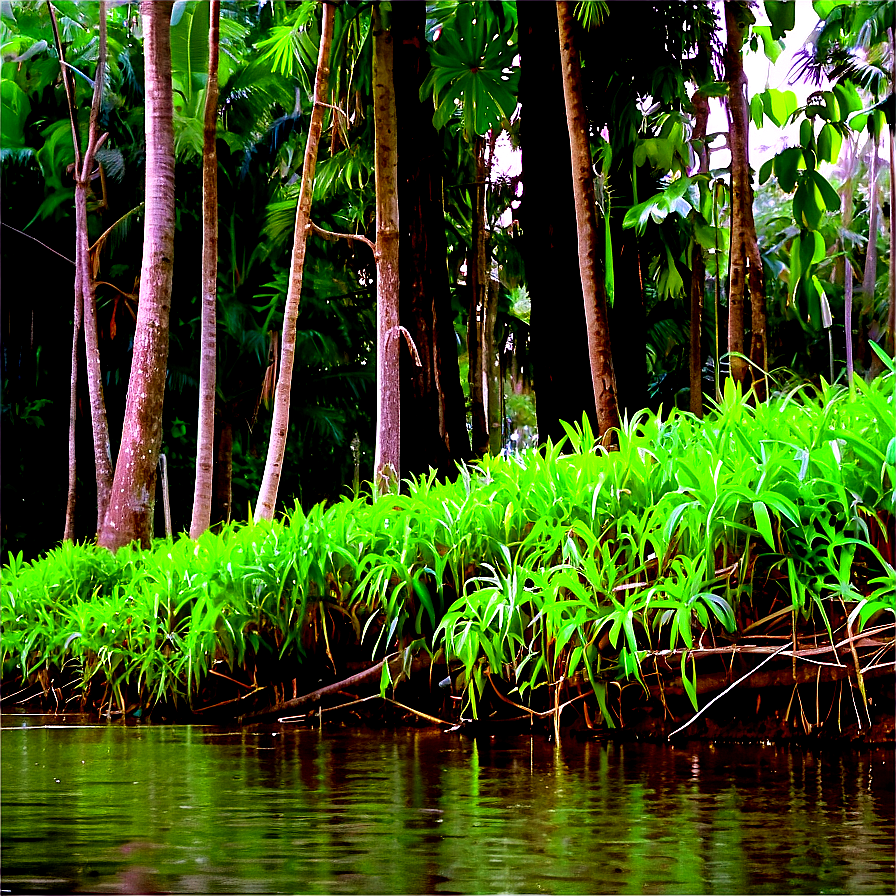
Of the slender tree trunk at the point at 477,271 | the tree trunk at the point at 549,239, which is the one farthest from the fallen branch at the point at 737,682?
the slender tree trunk at the point at 477,271

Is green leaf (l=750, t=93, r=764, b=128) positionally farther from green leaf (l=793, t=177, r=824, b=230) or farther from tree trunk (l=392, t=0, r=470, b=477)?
tree trunk (l=392, t=0, r=470, b=477)

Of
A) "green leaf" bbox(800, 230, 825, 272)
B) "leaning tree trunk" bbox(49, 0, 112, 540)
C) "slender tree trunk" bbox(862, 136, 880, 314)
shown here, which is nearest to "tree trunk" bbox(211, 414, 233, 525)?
"leaning tree trunk" bbox(49, 0, 112, 540)

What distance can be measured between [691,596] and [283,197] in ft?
39.6

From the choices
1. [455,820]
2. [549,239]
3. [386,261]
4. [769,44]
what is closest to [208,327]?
[386,261]

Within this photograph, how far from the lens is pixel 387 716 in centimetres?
257

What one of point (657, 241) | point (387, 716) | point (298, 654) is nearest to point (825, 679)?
point (387, 716)

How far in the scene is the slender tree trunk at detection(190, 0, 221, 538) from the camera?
611 centimetres

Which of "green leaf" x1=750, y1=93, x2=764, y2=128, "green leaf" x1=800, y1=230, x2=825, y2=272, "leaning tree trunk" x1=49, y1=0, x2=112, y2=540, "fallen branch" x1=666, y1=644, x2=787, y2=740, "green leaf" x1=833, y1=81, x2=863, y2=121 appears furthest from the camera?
"leaning tree trunk" x1=49, y1=0, x2=112, y2=540

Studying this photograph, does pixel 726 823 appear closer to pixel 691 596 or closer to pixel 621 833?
pixel 621 833

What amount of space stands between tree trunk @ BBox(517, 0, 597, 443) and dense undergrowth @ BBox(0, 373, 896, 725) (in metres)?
1.64

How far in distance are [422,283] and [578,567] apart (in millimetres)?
3518

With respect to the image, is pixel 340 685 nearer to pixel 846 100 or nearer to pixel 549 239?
pixel 549 239

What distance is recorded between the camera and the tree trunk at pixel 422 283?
5.43 m

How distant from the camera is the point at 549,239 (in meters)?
4.78
